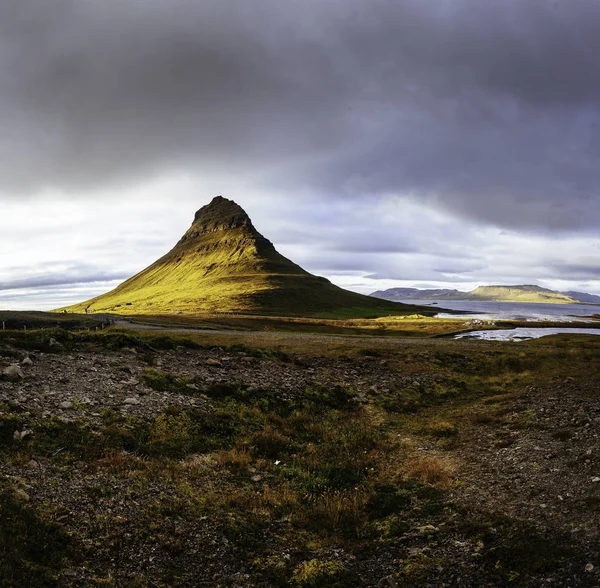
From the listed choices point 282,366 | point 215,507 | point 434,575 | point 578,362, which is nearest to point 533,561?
point 434,575

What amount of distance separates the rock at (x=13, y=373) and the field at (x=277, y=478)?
18cm

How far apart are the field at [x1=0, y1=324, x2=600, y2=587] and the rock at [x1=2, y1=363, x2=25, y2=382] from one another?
18 cm

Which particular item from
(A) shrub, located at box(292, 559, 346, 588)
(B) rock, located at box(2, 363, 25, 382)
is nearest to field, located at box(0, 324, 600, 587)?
(A) shrub, located at box(292, 559, 346, 588)

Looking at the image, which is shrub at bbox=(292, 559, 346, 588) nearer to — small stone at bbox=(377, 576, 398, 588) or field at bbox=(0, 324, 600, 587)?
field at bbox=(0, 324, 600, 587)

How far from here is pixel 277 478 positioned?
1301 cm

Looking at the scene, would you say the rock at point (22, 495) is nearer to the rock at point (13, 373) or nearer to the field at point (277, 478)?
the field at point (277, 478)

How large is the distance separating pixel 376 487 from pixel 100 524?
8043 mm

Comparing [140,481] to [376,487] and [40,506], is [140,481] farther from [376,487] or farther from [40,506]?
[376,487]

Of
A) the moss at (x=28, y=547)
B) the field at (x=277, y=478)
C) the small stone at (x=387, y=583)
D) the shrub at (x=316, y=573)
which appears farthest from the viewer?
the field at (x=277, y=478)

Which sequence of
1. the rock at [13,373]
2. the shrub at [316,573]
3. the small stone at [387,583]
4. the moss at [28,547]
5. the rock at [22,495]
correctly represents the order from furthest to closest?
the rock at [13,373] → the rock at [22,495] → the shrub at [316,573] → the small stone at [387,583] → the moss at [28,547]

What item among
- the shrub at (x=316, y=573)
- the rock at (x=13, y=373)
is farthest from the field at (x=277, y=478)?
the rock at (x=13, y=373)

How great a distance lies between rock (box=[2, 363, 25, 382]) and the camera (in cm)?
1636

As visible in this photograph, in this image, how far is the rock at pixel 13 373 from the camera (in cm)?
1636

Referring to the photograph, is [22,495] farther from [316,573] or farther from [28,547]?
[316,573]
